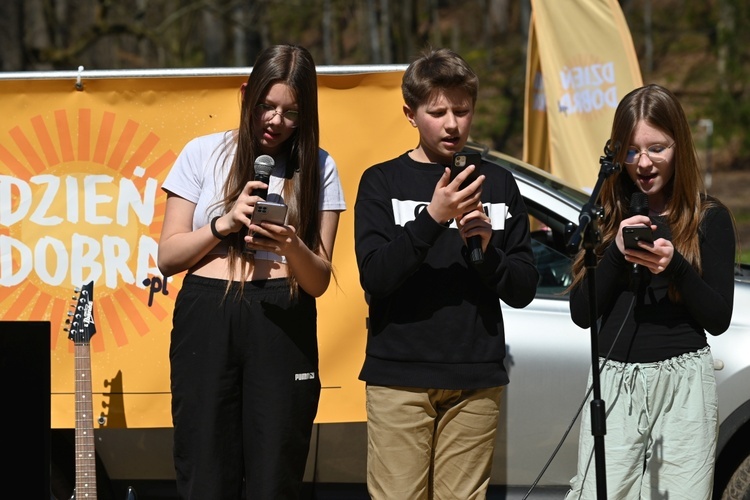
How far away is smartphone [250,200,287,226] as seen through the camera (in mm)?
3174

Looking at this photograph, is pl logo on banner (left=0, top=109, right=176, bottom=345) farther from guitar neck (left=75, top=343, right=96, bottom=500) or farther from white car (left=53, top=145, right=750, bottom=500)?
white car (left=53, top=145, right=750, bottom=500)

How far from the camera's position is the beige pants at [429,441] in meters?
3.34

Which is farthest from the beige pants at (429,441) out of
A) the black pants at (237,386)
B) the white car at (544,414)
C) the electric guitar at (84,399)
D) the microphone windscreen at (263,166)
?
the electric guitar at (84,399)

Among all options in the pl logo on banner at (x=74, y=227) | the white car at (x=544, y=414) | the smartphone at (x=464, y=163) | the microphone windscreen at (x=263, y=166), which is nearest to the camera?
the smartphone at (x=464, y=163)

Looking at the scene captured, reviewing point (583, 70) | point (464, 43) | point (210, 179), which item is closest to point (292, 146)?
point (210, 179)

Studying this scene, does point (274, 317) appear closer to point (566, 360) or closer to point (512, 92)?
point (566, 360)

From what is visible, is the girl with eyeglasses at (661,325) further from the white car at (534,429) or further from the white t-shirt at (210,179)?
the white car at (534,429)

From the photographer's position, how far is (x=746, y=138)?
79.1 feet

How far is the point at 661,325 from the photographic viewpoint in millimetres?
3369

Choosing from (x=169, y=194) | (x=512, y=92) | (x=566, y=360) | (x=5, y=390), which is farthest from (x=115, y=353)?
(x=512, y=92)

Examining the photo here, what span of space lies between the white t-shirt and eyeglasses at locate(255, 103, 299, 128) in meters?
0.19

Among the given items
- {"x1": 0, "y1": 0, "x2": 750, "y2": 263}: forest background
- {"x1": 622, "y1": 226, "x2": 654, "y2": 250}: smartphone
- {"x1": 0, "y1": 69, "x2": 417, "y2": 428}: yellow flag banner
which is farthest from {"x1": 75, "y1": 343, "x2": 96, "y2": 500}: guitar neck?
{"x1": 0, "y1": 0, "x2": 750, "y2": 263}: forest background

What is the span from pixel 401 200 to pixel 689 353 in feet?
3.47

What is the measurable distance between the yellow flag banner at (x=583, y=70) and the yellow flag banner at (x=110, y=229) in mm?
2661
